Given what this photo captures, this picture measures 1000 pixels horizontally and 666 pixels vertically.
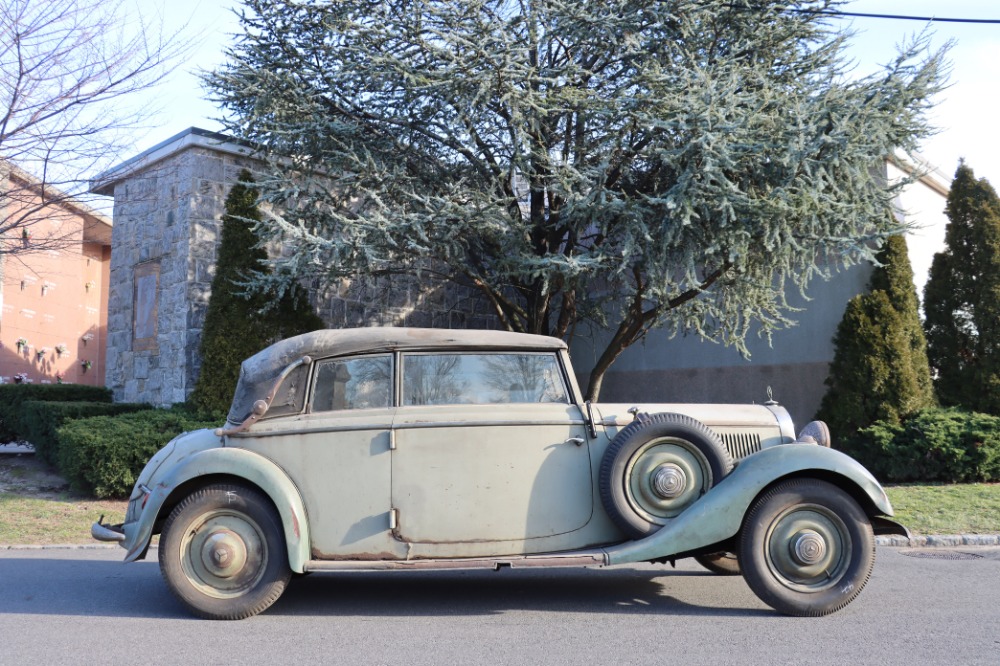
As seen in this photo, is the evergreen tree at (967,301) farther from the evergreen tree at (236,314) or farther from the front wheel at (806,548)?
Answer: the evergreen tree at (236,314)

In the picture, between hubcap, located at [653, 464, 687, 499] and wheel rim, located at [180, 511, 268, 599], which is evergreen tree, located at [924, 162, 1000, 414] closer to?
hubcap, located at [653, 464, 687, 499]

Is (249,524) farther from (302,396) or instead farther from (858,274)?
(858,274)

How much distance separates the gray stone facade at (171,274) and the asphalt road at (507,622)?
716 centimetres

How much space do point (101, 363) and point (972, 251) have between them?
23.5m

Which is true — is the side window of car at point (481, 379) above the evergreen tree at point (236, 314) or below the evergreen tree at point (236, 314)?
below

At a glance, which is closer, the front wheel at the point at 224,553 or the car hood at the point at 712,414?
the front wheel at the point at 224,553

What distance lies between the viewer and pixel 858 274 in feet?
44.4

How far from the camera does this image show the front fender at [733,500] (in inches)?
209

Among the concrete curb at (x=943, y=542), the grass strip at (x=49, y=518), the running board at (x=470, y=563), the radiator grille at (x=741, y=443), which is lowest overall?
the concrete curb at (x=943, y=542)

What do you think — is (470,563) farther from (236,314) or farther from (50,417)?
(50,417)

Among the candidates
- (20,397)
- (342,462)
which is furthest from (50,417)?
(342,462)

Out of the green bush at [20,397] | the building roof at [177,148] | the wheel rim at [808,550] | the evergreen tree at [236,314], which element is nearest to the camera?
the wheel rim at [808,550]

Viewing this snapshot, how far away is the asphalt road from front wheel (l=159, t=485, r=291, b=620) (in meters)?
0.14

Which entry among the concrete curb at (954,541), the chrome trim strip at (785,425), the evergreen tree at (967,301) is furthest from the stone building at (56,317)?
the evergreen tree at (967,301)
